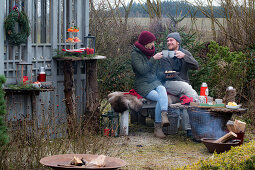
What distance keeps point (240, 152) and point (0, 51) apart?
14.1 feet

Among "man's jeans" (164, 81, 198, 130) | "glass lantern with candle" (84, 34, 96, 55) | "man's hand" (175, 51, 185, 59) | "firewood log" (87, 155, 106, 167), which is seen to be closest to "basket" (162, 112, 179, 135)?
"man's jeans" (164, 81, 198, 130)

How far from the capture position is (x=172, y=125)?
9.88 metres

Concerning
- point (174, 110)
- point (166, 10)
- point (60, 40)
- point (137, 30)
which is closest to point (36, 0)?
point (60, 40)

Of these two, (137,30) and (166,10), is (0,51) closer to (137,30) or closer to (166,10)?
(137,30)

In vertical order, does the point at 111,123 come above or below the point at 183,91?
below

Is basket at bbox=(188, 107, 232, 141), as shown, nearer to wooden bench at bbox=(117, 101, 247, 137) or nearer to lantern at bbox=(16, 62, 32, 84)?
wooden bench at bbox=(117, 101, 247, 137)

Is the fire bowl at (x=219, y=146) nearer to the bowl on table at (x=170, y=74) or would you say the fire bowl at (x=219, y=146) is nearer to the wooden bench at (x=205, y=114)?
the wooden bench at (x=205, y=114)

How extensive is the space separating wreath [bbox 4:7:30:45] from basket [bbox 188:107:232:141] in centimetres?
340

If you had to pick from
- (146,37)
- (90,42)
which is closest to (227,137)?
(146,37)

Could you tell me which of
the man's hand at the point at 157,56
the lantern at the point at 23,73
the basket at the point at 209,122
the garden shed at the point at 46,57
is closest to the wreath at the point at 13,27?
the garden shed at the point at 46,57

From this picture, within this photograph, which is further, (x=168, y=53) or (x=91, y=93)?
(x=168, y=53)

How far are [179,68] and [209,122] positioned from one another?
1657 mm

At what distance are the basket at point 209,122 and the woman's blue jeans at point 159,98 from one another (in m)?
0.63

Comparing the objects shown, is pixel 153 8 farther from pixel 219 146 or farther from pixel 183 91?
pixel 219 146
